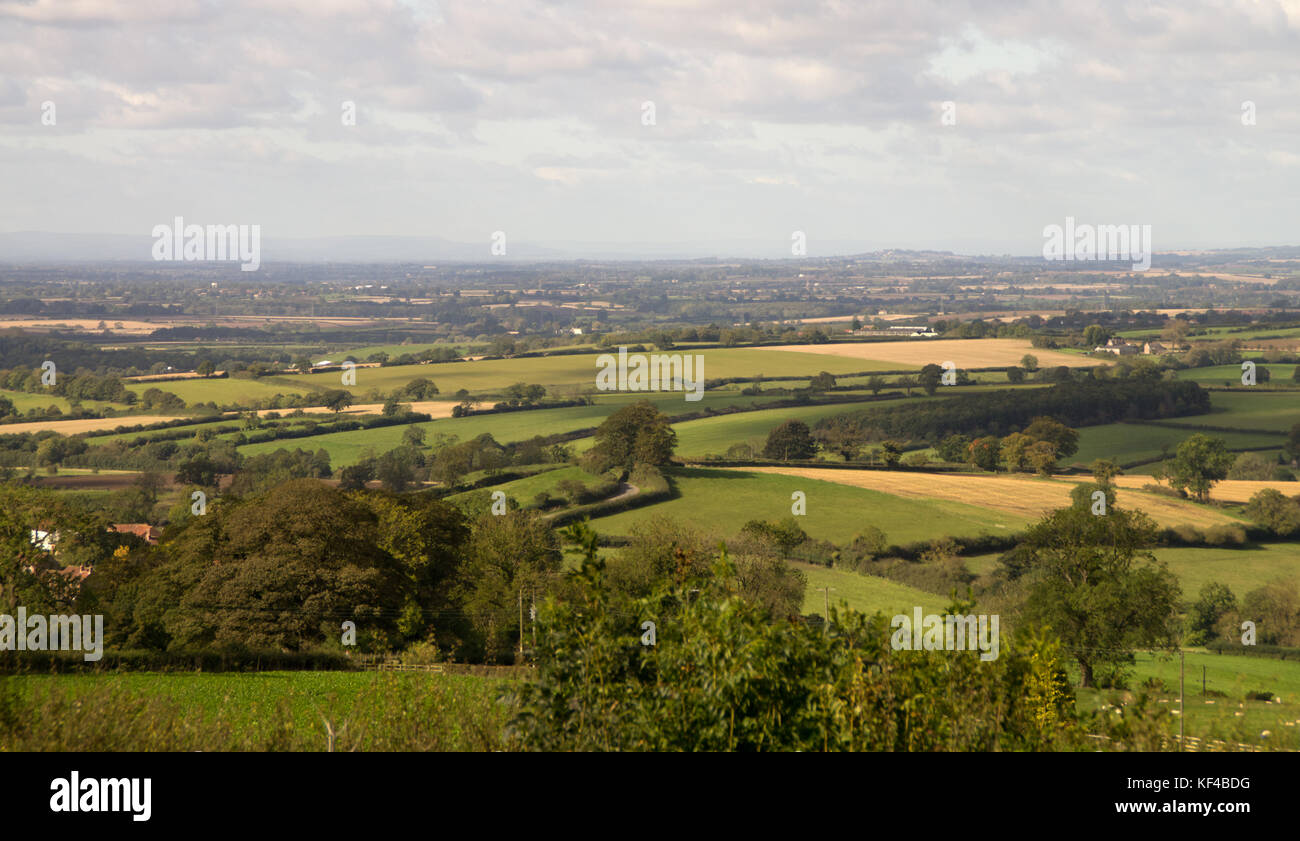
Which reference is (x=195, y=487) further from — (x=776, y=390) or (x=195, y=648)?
(x=776, y=390)

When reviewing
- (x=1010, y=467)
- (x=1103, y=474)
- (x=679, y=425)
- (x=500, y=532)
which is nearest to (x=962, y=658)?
(x=500, y=532)

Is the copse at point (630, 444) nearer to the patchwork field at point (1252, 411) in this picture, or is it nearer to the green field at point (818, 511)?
the green field at point (818, 511)

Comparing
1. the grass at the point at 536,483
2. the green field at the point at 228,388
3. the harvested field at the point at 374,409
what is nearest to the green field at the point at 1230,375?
the grass at the point at 536,483

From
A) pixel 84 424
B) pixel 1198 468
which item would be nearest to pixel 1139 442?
pixel 1198 468

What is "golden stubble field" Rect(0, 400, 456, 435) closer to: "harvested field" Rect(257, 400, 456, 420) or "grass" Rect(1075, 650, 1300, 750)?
"harvested field" Rect(257, 400, 456, 420)

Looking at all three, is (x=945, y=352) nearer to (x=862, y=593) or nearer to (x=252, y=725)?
(x=862, y=593)
